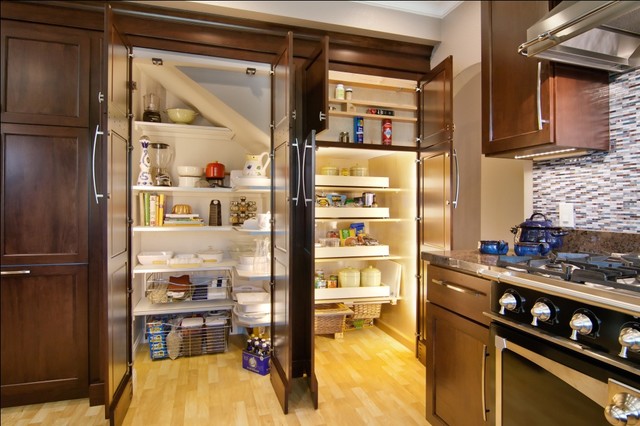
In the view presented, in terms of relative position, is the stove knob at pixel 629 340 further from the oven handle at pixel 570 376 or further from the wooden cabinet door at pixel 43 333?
the wooden cabinet door at pixel 43 333

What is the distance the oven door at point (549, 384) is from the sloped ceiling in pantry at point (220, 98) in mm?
1950

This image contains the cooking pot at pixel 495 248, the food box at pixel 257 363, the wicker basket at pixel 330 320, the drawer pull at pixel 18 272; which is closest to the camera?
the cooking pot at pixel 495 248

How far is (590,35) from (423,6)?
1.20 metres

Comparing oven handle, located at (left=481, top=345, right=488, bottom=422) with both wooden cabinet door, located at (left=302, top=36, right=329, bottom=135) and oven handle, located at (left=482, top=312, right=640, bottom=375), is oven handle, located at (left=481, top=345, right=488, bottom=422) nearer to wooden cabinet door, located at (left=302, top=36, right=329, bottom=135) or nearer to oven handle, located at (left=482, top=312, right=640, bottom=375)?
oven handle, located at (left=482, top=312, right=640, bottom=375)

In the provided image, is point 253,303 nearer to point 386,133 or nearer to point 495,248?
point 386,133

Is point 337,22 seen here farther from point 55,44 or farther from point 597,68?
point 55,44

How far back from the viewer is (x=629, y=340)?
703 mm

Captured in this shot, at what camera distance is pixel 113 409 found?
4.97 feet

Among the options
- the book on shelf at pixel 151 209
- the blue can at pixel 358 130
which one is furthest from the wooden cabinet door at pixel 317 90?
the book on shelf at pixel 151 209

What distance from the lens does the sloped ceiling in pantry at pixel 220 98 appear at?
2.31 metres

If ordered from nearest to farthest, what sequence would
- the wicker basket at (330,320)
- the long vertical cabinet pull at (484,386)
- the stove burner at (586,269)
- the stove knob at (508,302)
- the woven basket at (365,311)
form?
1. the stove burner at (586,269)
2. the stove knob at (508,302)
3. the long vertical cabinet pull at (484,386)
4. the wicker basket at (330,320)
5. the woven basket at (365,311)

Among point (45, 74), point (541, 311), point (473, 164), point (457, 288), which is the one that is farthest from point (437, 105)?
point (45, 74)

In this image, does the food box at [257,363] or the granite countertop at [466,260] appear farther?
the food box at [257,363]

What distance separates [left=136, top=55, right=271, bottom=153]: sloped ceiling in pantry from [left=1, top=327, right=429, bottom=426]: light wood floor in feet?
5.31
